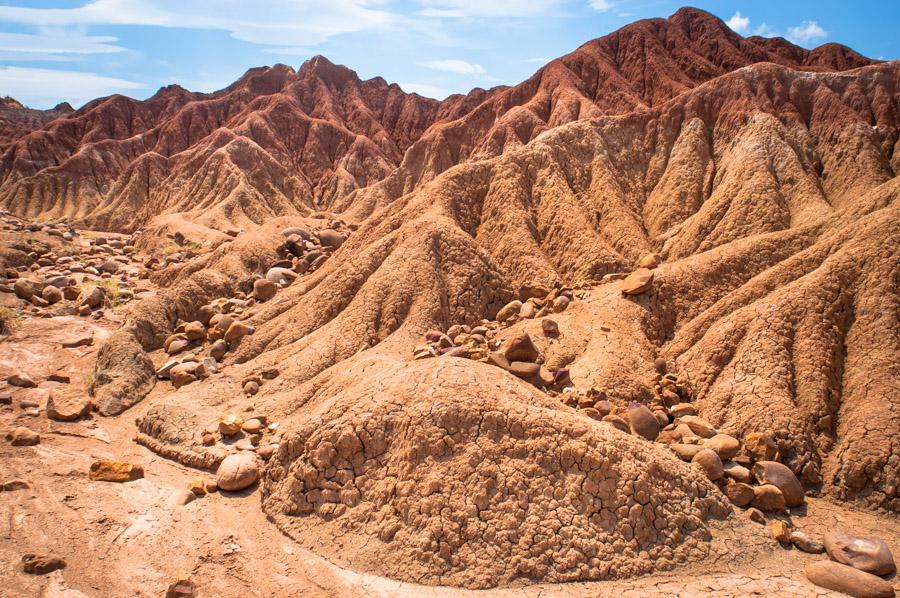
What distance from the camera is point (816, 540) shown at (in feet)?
23.8

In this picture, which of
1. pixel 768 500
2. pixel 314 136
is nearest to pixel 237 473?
pixel 768 500

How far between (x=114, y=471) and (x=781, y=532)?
10.2 meters

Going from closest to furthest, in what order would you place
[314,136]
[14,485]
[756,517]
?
1. [756,517]
2. [14,485]
3. [314,136]

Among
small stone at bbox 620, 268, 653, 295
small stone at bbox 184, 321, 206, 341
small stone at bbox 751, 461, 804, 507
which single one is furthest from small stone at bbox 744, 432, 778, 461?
small stone at bbox 184, 321, 206, 341

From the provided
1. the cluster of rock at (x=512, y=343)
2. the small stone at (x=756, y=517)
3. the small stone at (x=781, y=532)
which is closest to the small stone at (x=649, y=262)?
the cluster of rock at (x=512, y=343)

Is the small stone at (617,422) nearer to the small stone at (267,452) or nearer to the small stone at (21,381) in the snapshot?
the small stone at (267,452)

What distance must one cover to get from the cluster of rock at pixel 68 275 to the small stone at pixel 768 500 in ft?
62.5

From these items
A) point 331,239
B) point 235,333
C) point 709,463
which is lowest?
point 709,463

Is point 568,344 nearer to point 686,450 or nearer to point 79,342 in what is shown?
point 686,450

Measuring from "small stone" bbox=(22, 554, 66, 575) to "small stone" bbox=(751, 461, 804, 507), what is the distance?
9.86 m

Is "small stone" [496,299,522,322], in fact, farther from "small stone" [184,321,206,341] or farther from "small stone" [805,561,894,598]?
"small stone" [184,321,206,341]

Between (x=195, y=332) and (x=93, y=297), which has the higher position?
(x=93, y=297)

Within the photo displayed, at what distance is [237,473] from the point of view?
27.9 ft

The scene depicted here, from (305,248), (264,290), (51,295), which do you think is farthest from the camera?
(305,248)
